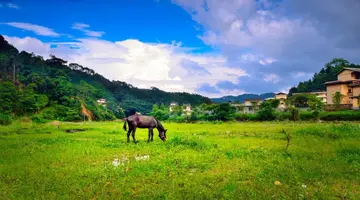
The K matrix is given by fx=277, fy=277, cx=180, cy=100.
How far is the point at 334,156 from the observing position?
45.5ft

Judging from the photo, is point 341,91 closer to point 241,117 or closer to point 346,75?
point 346,75

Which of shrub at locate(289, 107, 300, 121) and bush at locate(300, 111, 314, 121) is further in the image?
shrub at locate(289, 107, 300, 121)

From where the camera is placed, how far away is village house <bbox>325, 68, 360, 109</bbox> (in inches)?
2534

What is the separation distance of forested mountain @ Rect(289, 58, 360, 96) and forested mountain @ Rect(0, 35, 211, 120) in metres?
73.2

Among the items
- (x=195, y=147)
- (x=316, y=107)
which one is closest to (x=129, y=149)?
(x=195, y=147)

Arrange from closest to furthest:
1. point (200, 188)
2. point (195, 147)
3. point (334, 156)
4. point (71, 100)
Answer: point (200, 188) < point (334, 156) < point (195, 147) < point (71, 100)

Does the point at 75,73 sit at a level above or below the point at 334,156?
above

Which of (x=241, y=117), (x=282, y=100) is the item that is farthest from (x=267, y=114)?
(x=282, y=100)

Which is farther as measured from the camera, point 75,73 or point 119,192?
point 75,73

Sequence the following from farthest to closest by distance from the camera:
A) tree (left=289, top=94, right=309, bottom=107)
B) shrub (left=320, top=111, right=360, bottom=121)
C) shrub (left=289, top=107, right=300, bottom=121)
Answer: tree (left=289, top=94, right=309, bottom=107) → shrub (left=289, top=107, right=300, bottom=121) → shrub (left=320, top=111, right=360, bottom=121)

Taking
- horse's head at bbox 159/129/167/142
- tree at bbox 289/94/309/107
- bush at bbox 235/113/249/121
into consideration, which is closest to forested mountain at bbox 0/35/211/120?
bush at bbox 235/113/249/121

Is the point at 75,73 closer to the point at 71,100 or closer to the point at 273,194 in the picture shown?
the point at 71,100

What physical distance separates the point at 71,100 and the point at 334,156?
7749 centimetres

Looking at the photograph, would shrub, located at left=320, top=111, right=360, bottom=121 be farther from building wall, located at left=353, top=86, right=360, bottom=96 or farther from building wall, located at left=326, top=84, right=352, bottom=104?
building wall, located at left=326, top=84, right=352, bottom=104
